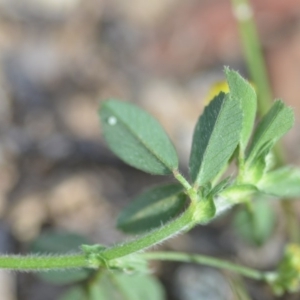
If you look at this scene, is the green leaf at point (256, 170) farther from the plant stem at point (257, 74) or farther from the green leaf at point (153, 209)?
the plant stem at point (257, 74)

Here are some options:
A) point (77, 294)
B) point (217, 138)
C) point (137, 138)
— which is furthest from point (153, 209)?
point (77, 294)

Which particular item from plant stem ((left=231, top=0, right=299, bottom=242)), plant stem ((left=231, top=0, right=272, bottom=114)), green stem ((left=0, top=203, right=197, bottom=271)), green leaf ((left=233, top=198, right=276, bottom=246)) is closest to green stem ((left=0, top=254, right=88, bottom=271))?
green stem ((left=0, top=203, right=197, bottom=271))

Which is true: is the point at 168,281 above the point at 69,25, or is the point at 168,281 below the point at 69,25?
below

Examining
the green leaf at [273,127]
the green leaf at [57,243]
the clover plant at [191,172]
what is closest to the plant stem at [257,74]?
the clover plant at [191,172]

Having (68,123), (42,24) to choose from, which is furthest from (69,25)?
(68,123)

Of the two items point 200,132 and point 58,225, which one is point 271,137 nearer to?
point 200,132

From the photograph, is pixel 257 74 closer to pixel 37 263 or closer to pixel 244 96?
pixel 244 96
